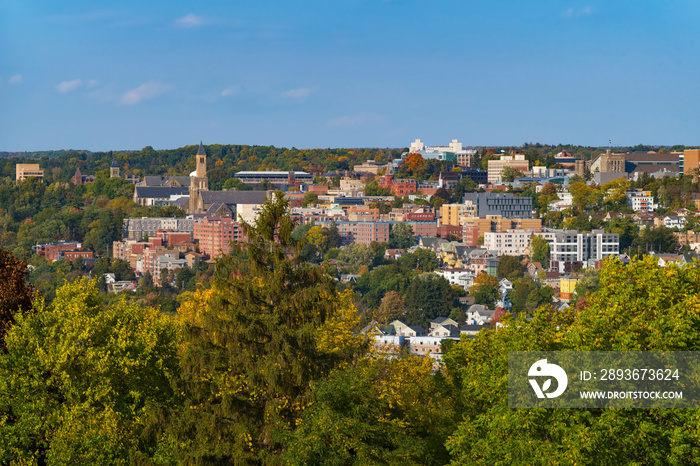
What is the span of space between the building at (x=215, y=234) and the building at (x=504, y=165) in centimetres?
3809

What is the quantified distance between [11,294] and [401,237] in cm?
6638

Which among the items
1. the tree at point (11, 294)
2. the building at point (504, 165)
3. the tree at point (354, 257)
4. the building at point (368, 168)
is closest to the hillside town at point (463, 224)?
the building at point (504, 165)

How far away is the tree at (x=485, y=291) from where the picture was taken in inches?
2151

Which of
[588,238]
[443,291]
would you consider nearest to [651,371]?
[443,291]

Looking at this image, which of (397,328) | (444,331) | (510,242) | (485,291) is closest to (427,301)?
(485,291)

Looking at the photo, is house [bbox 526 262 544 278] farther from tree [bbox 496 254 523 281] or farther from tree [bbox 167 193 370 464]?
tree [bbox 167 193 370 464]

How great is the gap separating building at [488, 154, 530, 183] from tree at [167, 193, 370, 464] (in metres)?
94.8

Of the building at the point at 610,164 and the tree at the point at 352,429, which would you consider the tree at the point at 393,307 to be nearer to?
the tree at the point at 352,429

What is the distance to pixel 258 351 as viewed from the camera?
938 cm

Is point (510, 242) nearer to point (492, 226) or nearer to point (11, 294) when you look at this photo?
point (492, 226)

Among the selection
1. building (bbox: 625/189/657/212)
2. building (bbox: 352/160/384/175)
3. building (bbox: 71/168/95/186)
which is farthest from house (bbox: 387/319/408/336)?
building (bbox: 71/168/95/186)

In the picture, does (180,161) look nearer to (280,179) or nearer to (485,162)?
(280,179)

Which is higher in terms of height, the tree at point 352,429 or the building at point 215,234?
the tree at point 352,429

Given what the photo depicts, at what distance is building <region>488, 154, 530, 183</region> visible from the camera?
105 meters
